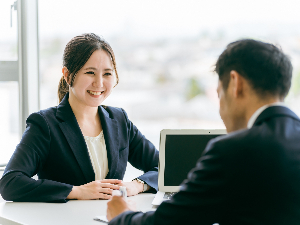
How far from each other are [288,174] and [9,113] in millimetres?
2382

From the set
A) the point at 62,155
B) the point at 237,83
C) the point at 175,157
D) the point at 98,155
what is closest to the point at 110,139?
the point at 98,155

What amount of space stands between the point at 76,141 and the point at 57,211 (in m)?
0.41

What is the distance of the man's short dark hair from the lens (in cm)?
93

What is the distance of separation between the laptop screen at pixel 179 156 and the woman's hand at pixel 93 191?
26 cm

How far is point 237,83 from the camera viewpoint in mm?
948

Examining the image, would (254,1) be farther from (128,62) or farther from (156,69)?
(128,62)

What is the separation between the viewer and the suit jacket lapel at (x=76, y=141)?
5.61ft

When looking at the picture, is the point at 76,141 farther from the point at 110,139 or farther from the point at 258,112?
the point at 258,112

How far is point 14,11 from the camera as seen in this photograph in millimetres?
2666

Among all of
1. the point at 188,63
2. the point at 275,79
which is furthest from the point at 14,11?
the point at 275,79

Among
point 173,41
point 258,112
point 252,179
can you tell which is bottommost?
point 252,179

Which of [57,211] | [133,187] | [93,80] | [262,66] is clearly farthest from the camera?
[93,80]

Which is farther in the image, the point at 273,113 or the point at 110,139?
the point at 110,139

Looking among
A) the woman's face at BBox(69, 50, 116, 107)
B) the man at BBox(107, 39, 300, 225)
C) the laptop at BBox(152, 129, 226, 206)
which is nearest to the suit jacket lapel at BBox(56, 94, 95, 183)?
the woman's face at BBox(69, 50, 116, 107)
